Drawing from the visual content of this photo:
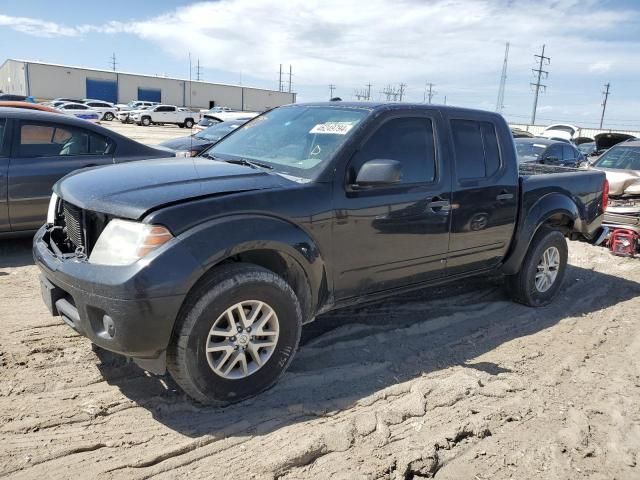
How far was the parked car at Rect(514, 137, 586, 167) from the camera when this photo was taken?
12391 millimetres

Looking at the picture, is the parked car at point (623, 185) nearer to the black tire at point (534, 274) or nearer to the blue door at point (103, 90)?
the black tire at point (534, 274)

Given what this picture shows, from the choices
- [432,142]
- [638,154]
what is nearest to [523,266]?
[432,142]

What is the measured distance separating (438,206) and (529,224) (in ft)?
4.60

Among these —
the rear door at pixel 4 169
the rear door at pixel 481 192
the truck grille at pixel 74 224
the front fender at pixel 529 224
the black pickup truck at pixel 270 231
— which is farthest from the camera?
the rear door at pixel 4 169

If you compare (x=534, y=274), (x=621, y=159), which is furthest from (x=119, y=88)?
(x=534, y=274)

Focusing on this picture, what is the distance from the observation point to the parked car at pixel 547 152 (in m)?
12.4

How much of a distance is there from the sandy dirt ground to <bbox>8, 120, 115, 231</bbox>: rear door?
1.14 meters

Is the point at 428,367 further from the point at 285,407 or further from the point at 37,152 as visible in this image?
the point at 37,152

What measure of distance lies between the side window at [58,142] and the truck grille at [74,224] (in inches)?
112

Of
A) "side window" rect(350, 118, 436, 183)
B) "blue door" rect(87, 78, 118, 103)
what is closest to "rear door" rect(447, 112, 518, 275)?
"side window" rect(350, 118, 436, 183)

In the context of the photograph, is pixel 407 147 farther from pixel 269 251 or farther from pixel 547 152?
pixel 547 152

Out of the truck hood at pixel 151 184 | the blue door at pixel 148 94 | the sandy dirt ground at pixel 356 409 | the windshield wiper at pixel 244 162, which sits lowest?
the sandy dirt ground at pixel 356 409

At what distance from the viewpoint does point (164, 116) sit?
42.5 metres

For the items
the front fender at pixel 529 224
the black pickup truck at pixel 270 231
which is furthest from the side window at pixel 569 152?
the black pickup truck at pixel 270 231
